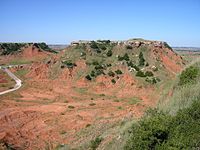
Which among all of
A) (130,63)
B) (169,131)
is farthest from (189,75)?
(130,63)

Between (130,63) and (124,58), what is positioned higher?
(124,58)

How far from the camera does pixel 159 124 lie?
501 inches

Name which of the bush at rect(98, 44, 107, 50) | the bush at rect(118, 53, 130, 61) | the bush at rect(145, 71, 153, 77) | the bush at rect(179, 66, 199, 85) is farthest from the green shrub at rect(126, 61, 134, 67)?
the bush at rect(179, 66, 199, 85)

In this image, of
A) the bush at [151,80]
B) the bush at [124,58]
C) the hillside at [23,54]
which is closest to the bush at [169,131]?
the bush at [151,80]

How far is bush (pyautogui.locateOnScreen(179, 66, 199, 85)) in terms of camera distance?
19203mm

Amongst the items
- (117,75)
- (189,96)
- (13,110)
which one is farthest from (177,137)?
(117,75)

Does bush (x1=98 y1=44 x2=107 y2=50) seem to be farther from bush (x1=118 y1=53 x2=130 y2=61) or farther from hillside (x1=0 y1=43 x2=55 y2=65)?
hillside (x1=0 y1=43 x2=55 y2=65)

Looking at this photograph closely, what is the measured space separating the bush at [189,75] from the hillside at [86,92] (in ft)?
6.28

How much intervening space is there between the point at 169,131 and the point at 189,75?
799 cm

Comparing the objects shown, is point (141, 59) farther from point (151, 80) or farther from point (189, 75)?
point (189, 75)

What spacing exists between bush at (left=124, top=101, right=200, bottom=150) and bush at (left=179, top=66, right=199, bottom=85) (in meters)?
6.31

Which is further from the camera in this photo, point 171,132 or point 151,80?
point 151,80

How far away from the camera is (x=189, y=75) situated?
1969 centimetres

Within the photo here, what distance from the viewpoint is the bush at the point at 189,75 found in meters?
19.2
